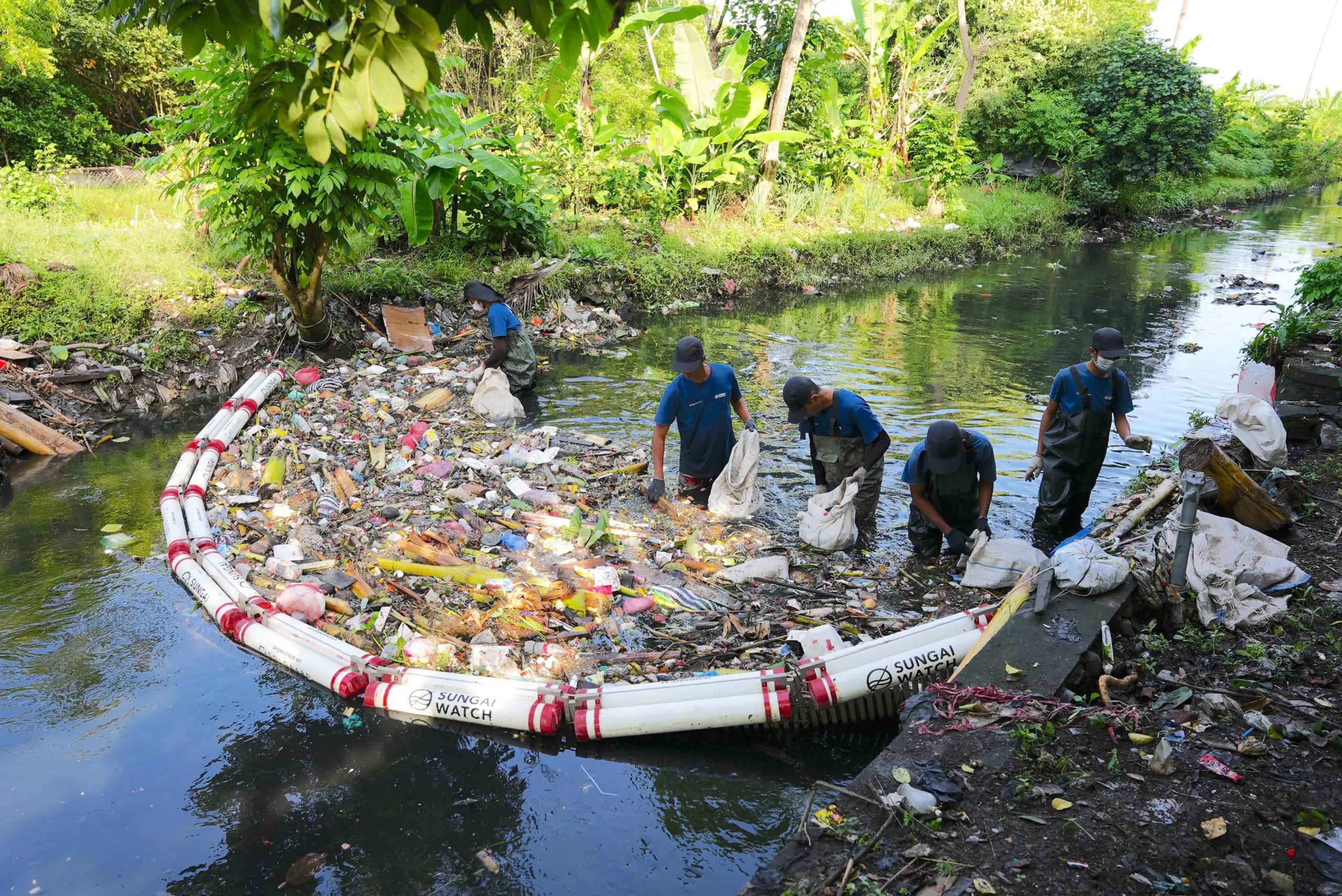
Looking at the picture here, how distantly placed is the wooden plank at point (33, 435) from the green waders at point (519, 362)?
4.23 m

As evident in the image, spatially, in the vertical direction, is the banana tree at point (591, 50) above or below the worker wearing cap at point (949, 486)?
above

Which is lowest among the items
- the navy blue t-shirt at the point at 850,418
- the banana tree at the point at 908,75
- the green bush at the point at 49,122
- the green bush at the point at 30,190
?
the navy blue t-shirt at the point at 850,418

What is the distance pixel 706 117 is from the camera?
14695 millimetres

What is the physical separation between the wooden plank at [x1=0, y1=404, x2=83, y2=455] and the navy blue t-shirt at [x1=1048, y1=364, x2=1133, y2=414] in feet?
28.8

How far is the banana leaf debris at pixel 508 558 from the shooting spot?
459 cm

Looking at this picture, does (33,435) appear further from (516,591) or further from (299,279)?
(516,591)

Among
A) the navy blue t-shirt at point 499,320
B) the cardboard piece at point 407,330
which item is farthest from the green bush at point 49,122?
the navy blue t-shirt at point 499,320

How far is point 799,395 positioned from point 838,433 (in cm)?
54

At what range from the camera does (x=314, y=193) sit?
818 cm

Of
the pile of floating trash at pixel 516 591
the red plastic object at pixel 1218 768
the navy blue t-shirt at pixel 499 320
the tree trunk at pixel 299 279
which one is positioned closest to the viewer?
the red plastic object at pixel 1218 768

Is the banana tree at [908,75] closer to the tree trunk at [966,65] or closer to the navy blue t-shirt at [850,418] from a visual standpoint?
the tree trunk at [966,65]

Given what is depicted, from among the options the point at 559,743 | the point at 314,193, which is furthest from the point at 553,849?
the point at 314,193

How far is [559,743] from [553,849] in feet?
2.12

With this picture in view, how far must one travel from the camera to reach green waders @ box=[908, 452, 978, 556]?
16.8ft
